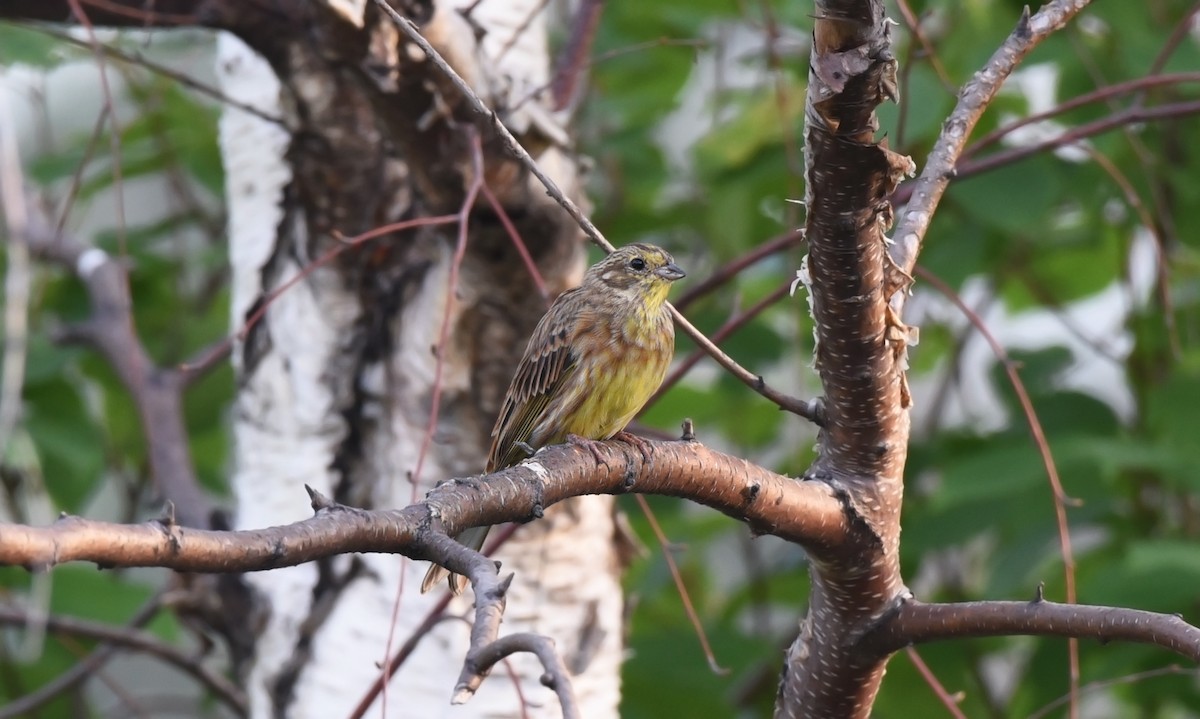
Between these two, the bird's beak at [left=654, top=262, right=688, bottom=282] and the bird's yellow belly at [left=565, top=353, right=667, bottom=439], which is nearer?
the bird's yellow belly at [left=565, top=353, right=667, bottom=439]

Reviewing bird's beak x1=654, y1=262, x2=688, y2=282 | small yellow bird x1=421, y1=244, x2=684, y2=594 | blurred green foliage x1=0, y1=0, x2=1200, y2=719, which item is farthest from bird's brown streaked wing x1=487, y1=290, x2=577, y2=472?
blurred green foliage x1=0, y1=0, x2=1200, y2=719

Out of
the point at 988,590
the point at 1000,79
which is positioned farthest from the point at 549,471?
the point at 988,590

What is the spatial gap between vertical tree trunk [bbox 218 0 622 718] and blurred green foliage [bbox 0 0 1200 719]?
2.76ft

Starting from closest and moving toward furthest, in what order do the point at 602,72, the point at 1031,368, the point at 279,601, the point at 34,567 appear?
1. the point at 34,567
2. the point at 279,601
3. the point at 1031,368
4. the point at 602,72

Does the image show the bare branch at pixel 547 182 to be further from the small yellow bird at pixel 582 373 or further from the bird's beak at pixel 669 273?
the bird's beak at pixel 669 273

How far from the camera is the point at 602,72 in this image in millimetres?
5539

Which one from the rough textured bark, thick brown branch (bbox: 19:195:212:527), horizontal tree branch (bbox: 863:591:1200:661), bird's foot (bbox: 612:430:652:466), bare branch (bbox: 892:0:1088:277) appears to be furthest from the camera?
thick brown branch (bbox: 19:195:212:527)

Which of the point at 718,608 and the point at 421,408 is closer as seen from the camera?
the point at 421,408

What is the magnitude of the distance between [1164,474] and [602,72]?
285cm

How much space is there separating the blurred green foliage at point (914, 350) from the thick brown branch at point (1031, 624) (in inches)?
41.1

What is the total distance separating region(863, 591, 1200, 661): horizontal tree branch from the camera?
1842mm

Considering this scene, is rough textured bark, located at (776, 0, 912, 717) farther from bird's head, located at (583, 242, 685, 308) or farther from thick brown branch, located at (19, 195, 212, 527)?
thick brown branch, located at (19, 195, 212, 527)

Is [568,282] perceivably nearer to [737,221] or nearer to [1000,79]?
[1000,79]

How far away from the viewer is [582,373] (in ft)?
10.9
